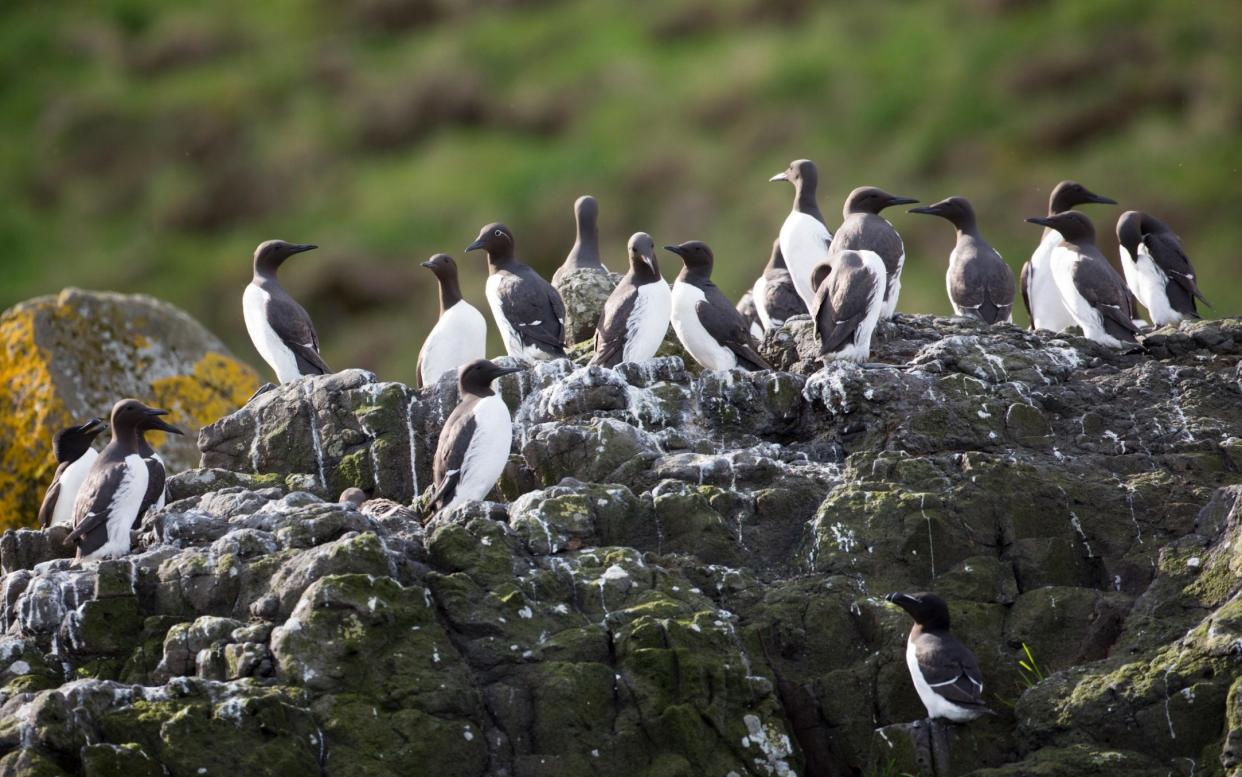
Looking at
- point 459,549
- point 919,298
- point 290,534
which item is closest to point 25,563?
point 290,534

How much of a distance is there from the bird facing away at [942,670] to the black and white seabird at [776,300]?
572 cm

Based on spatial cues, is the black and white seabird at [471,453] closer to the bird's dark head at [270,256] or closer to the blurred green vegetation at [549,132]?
the bird's dark head at [270,256]

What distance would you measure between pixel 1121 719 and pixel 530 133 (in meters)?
27.4

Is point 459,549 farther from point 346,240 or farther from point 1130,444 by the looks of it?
point 346,240

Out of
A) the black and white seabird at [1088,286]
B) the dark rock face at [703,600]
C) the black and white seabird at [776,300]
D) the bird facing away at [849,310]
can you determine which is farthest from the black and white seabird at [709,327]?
the black and white seabird at [1088,286]

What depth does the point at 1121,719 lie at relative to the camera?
859cm

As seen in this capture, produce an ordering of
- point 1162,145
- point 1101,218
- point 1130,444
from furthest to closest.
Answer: point 1162,145 < point 1101,218 < point 1130,444

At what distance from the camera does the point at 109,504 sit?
409 inches

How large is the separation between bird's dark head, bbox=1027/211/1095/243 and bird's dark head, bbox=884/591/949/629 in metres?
5.05

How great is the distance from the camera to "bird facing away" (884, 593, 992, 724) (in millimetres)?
8711

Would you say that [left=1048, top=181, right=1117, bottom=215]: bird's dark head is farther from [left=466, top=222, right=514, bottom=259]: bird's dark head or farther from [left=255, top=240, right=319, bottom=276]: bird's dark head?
[left=255, top=240, right=319, bottom=276]: bird's dark head

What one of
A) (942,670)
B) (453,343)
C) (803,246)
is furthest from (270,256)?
(942,670)

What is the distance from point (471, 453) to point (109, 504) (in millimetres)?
1936

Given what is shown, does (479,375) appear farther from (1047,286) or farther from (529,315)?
(1047,286)
